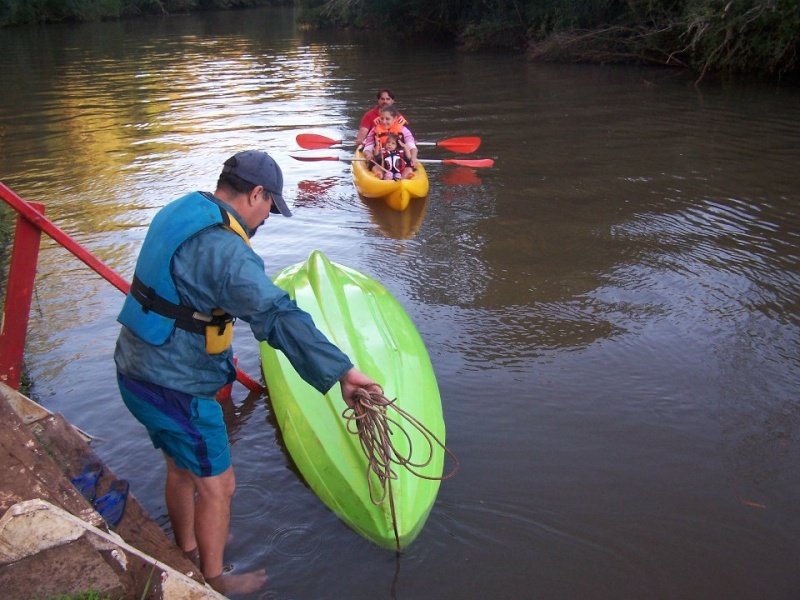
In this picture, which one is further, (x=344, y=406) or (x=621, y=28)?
(x=621, y=28)

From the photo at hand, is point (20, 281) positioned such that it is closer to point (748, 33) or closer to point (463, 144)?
point (463, 144)

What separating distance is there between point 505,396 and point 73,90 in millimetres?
14839

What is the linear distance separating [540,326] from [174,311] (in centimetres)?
326

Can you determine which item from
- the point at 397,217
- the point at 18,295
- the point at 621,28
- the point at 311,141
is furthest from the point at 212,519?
the point at 621,28

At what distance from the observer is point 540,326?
16.8ft

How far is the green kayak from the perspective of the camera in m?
3.08

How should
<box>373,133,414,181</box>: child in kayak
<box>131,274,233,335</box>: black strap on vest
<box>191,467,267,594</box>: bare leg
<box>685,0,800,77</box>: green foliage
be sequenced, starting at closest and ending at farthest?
<box>131,274,233,335</box>: black strap on vest
<box>191,467,267,594</box>: bare leg
<box>373,133,414,181</box>: child in kayak
<box>685,0,800,77</box>: green foliage

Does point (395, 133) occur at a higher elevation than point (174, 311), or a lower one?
lower

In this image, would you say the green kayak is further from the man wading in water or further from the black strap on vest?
the black strap on vest

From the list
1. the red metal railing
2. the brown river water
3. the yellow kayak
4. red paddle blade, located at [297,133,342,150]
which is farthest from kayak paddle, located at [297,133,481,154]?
the red metal railing

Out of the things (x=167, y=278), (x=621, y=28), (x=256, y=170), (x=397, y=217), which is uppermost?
(x=256, y=170)

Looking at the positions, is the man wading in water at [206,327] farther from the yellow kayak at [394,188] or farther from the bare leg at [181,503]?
the yellow kayak at [394,188]

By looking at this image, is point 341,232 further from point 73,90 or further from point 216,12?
point 216,12

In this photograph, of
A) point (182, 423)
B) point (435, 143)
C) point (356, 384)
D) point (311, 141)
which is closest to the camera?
point (356, 384)
